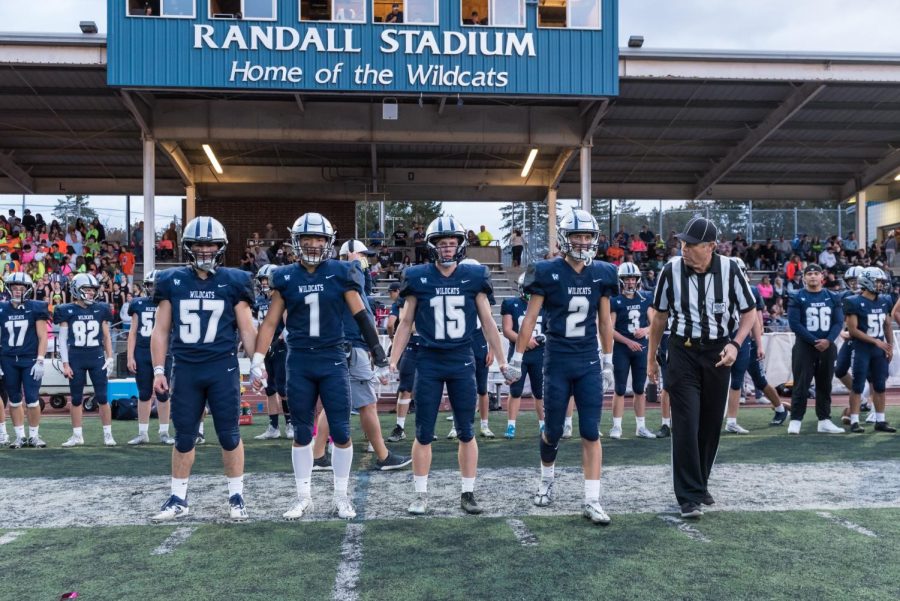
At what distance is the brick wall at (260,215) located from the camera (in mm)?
27609

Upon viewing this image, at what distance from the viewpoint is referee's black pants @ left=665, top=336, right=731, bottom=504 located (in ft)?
19.4

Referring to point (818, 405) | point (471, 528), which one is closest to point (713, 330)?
point (471, 528)

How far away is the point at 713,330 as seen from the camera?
5902mm

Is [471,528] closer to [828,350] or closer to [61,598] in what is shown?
[61,598]

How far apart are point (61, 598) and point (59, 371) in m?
11.3

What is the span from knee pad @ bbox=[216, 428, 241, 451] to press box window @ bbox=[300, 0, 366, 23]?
575 inches

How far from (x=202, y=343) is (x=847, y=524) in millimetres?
4669

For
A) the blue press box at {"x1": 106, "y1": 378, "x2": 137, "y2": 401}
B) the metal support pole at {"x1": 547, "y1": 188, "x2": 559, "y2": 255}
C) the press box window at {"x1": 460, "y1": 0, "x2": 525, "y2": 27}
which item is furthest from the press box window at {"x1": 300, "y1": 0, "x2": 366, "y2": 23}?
the blue press box at {"x1": 106, "y1": 378, "x2": 137, "y2": 401}

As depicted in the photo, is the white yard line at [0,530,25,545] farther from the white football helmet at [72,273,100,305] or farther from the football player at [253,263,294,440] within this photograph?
the white football helmet at [72,273,100,305]

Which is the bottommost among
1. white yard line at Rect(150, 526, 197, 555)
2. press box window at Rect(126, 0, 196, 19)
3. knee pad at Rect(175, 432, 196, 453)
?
white yard line at Rect(150, 526, 197, 555)

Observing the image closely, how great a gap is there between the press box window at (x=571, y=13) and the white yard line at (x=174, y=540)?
16.2 meters

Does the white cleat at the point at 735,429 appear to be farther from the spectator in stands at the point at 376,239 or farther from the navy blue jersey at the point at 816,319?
the spectator in stands at the point at 376,239

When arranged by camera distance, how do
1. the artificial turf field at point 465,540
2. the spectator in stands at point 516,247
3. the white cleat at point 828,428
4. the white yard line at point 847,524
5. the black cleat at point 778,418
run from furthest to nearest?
the spectator in stands at point 516,247 < the black cleat at point 778,418 < the white cleat at point 828,428 < the white yard line at point 847,524 < the artificial turf field at point 465,540

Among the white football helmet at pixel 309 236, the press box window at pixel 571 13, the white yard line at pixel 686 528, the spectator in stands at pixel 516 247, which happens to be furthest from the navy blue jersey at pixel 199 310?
the spectator in stands at pixel 516 247
